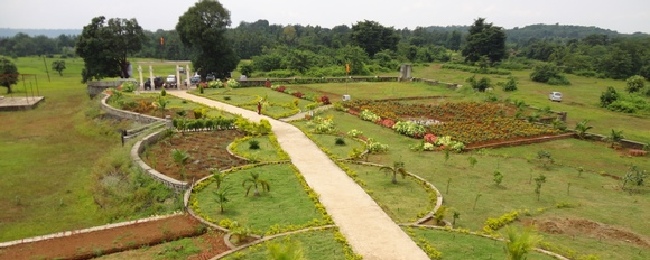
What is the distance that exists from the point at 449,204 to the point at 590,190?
537 cm

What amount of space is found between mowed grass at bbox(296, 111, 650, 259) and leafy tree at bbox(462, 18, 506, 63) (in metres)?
46.4

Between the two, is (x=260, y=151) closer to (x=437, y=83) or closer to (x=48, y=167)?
(x=48, y=167)

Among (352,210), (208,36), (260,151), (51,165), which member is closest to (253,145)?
(260,151)

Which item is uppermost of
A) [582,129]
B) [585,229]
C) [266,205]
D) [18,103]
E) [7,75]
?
[7,75]

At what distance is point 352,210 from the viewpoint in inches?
499

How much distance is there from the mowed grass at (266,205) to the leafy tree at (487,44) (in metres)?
55.5

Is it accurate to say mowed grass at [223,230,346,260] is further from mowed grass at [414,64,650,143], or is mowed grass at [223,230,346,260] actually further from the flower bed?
mowed grass at [414,64,650,143]

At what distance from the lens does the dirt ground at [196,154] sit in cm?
1620

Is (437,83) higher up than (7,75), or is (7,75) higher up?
(7,75)

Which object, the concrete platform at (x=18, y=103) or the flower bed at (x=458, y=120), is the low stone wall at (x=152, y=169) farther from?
the concrete platform at (x=18, y=103)

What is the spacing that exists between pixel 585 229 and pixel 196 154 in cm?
1316

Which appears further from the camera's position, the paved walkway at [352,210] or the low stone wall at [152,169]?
the low stone wall at [152,169]

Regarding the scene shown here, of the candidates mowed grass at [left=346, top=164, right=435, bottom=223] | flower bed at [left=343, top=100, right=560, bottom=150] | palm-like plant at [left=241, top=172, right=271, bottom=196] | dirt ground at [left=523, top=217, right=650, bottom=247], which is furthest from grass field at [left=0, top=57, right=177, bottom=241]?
flower bed at [left=343, top=100, right=560, bottom=150]

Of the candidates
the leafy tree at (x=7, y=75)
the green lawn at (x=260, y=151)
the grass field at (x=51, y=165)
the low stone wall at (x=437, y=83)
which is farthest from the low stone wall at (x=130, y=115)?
the low stone wall at (x=437, y=83)
